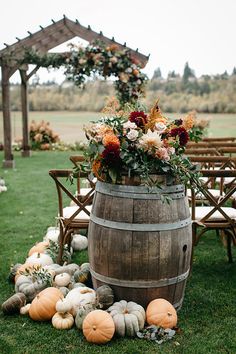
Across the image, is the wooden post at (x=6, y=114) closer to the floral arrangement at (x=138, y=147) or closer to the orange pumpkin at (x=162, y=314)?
the floral arrangement at (x=138, y=147)

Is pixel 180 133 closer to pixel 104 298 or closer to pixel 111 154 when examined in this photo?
pixel 111 154

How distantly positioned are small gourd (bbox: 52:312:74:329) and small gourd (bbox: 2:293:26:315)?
0.32 m

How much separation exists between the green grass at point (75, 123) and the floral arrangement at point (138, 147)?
41.1ft

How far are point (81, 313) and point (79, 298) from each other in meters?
0.17

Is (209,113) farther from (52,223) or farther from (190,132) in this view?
(190,132)

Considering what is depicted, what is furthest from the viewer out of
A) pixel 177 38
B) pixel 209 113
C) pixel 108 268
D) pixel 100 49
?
pixel 209 113

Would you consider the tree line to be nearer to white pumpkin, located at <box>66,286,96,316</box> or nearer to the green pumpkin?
the green pumpkin

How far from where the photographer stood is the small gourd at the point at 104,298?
120 inches

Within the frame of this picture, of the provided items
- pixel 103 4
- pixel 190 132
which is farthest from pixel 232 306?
pixel 103 4

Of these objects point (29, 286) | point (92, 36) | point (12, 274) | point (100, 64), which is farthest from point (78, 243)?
point (92, 36)

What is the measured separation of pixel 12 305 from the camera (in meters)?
3.26

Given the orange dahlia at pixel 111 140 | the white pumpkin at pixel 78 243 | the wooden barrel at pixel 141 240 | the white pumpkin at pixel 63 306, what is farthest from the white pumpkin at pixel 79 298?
the white pumpkin at pixel 78 243

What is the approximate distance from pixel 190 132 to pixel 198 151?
6.92 ft

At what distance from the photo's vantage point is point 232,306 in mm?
3396
